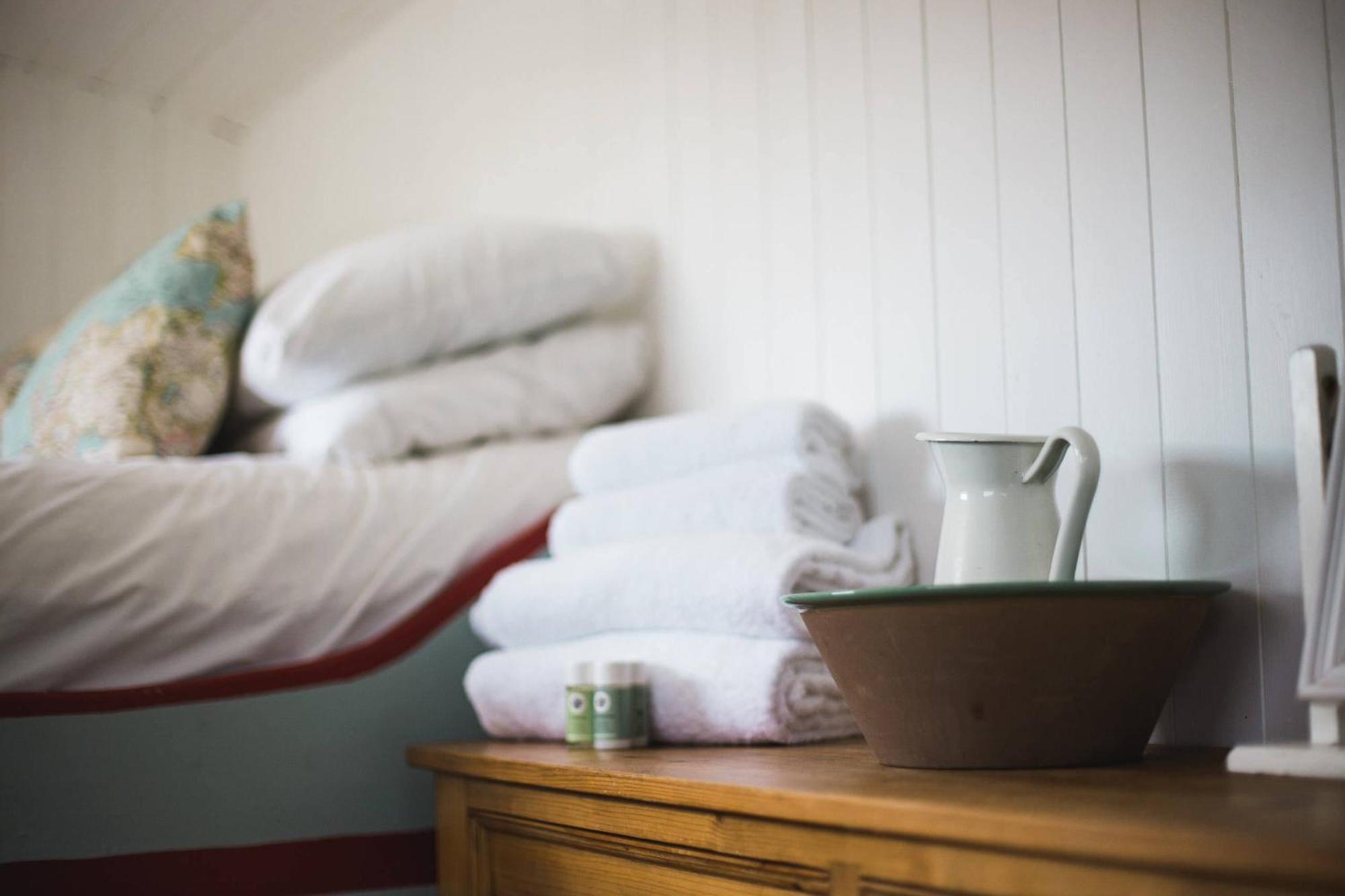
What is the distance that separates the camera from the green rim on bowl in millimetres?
695

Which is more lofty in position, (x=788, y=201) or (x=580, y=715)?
(x=788, y=201)

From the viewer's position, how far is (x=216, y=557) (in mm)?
1223

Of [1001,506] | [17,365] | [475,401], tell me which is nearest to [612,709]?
[1001,506]

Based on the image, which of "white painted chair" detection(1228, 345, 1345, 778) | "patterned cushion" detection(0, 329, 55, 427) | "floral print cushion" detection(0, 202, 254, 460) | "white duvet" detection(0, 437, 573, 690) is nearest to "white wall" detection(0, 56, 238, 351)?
"patterned cushion" detection(0, 329, 55, 427)

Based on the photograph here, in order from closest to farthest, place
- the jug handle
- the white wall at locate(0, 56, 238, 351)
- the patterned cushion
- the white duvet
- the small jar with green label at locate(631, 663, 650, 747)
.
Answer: the jug handle
the small jar with green label at locate(631, 663, 650, 747)
the white duvet
the patterned cushion
the white wall at locate(0, 56, 238, 351)

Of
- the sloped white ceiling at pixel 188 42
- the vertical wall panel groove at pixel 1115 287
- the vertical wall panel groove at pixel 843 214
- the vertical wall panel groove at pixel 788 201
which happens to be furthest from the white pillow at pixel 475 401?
the sloped white ceiling at pixel 188 42

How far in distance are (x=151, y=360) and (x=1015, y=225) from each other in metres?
1.06

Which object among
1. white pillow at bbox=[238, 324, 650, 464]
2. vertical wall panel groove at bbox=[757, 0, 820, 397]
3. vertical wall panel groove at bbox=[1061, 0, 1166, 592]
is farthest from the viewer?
white pillow at bbox=[238, 324, 650, 464]

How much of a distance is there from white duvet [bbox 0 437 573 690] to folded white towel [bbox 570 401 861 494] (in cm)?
16

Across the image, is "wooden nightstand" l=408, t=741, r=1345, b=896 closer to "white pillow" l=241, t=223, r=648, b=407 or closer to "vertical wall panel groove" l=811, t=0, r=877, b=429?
"vertical wall panel groove" l=811, t=0, r=877, b=429

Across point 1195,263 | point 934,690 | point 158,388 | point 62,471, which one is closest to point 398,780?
point 62,471

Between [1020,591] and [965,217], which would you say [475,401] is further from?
[1020,591]

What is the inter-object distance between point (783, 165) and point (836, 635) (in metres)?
0.72

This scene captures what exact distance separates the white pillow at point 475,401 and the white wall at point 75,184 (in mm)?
1072
